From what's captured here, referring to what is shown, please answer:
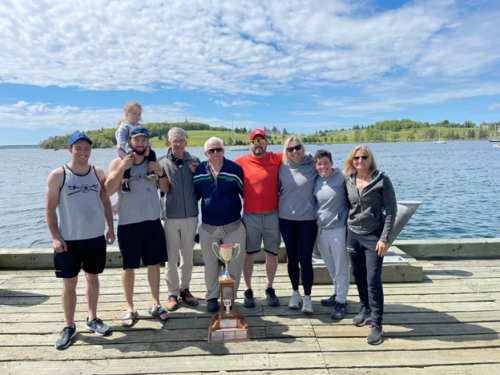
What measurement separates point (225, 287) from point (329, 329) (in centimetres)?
101

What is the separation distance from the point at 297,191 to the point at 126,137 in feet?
5.97

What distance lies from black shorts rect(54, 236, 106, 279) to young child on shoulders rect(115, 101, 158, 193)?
0.55 meters

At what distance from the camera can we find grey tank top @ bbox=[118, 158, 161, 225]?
3.18 m

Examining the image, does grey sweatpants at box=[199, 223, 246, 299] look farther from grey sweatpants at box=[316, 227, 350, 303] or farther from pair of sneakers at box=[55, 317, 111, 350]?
pair of sneakers at box=[55, 317, 111, 350]

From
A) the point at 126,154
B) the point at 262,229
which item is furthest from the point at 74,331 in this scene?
the point at 262,229

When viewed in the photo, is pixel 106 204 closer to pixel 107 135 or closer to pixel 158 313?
pixel 158 313

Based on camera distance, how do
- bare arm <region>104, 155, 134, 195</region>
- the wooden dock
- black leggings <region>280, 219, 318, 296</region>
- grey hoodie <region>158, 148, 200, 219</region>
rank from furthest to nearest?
grey hoodie <region>158, 148, 200, 219</region>, black leggings <region>280, 219, 318, 296</region>, bare arm <region>104, 155, 134, 195</region>, the wooden dock

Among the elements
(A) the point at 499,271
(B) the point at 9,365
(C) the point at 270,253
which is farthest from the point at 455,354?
(B) the point at 9,365

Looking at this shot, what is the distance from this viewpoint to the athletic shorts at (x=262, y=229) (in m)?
3.51

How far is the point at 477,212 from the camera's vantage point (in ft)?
50.5

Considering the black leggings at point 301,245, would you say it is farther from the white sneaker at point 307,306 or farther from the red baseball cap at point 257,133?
the red baseball cap at point 257,133

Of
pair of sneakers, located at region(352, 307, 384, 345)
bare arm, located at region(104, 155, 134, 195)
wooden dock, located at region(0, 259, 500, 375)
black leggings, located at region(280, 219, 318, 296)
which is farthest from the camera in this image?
black leggings, located at region(280, 219, 318, 296)

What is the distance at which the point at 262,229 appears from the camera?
11.6 ft

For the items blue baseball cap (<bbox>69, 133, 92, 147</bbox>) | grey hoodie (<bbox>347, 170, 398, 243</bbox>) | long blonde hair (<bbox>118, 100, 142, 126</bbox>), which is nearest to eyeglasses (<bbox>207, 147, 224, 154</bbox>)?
long blonde hair (<bbox>118, 100, 142, 126</bbox>)
